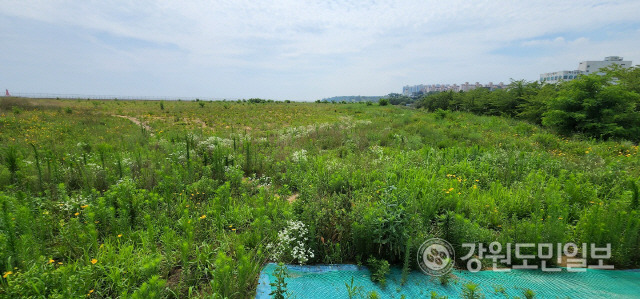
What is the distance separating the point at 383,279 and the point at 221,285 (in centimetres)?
162

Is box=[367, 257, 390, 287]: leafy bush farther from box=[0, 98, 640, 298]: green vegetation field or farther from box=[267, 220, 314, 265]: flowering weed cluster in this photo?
box=[267, 220, 314, 265]: flowering weed cluster

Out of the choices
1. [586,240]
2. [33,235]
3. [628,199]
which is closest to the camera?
[33,235]

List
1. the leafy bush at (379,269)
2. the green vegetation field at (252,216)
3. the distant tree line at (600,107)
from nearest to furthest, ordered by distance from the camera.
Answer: the green vegetation field at (252,216), the leafy bush at (379,269), the distant tree line at (600,107)

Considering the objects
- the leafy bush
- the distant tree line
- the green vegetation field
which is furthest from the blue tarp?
the distant tree line

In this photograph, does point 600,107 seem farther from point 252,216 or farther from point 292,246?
point 252,216

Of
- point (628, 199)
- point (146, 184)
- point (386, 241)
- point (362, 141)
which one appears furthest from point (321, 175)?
point (628, 199)

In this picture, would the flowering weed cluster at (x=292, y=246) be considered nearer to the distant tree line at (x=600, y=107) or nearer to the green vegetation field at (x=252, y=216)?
the green vegetation field at (x=252, y=216)

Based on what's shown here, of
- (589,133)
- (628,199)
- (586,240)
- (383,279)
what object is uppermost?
(589,133)

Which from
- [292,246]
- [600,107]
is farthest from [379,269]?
[600,107]

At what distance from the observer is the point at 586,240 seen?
323cm

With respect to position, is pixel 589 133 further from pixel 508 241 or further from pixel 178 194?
pixel 178 194

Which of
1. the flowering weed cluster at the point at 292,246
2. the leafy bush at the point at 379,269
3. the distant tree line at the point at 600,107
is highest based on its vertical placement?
the distant tree line at the point at 600,107

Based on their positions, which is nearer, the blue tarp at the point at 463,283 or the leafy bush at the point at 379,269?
the blue tarp at the point at 463,283

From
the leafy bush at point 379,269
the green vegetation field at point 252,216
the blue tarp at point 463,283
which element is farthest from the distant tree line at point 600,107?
the leafy bush at point 379,269
